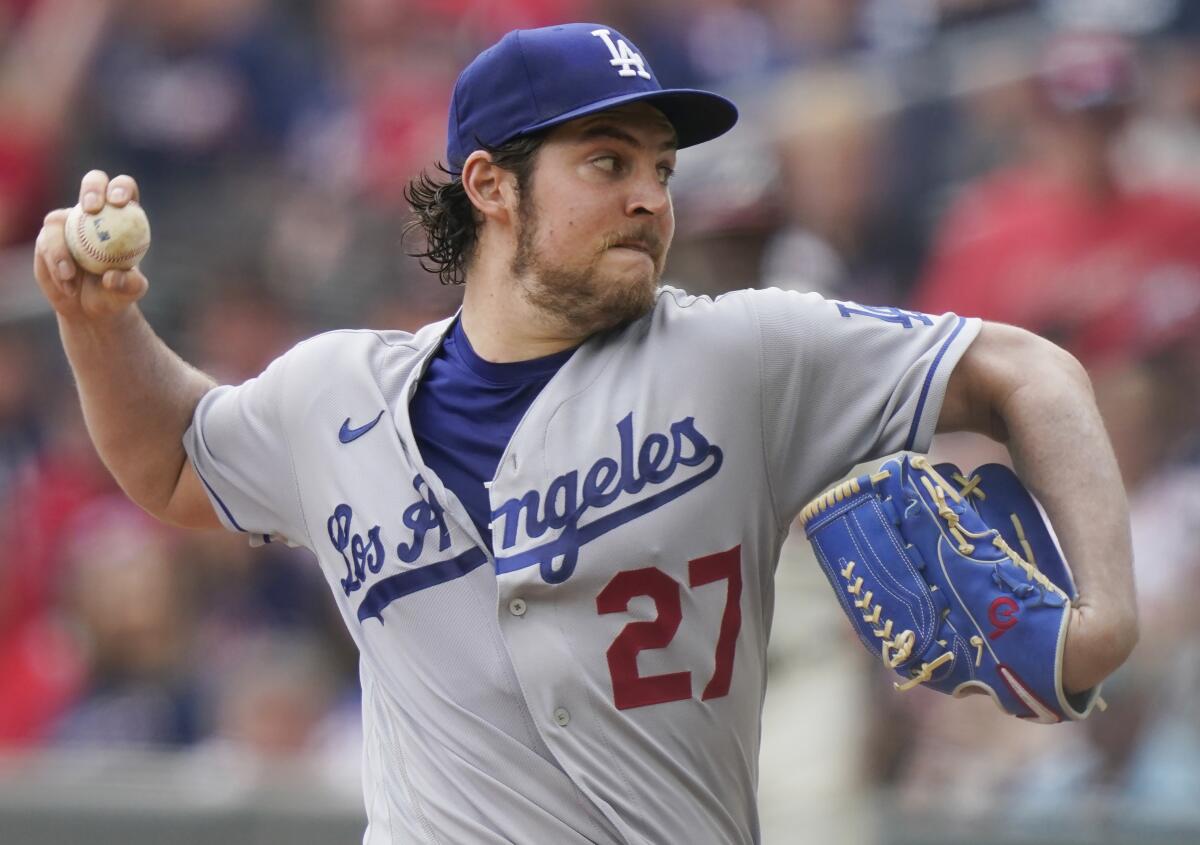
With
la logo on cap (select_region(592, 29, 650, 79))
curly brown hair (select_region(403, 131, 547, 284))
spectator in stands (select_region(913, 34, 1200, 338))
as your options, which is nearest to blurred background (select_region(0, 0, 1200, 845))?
spectator in stands (select_region(913, 34, 1200, 338))

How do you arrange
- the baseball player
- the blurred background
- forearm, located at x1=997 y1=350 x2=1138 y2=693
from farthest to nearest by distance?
the blurred background → the baseball player → forearm, located at x1=997 y1=350 x2=1138 y2=693

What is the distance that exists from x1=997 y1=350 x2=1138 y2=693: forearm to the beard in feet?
1.92

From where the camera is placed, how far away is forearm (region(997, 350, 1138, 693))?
2516 mm

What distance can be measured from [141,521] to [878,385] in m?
4.69

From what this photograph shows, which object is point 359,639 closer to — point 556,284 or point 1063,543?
point 556,284

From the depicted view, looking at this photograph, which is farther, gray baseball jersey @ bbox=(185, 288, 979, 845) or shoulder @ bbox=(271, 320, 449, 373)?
shoulder @ bbox=(271, 320, 449, 373)

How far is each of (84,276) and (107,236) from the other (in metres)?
0.13

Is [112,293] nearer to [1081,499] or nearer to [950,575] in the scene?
[950,575]

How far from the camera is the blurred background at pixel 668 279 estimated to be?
4.89m

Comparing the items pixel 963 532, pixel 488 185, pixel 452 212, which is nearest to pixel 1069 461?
pixel 963 532

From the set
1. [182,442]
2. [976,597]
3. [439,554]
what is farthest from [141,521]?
[976,597]

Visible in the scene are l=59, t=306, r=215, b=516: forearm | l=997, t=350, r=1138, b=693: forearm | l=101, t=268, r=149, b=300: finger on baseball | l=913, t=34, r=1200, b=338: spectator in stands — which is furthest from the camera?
l=913, t=34, r=1200, b=338: spectator in stands

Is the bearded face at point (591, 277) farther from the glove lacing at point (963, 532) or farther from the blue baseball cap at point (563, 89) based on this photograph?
the glove lacing at point (963, 532)

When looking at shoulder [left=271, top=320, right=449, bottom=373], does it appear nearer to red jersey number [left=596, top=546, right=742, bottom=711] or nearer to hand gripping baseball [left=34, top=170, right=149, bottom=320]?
hand gripping baseball [left=34, top=170, right=149, bottom=320]
